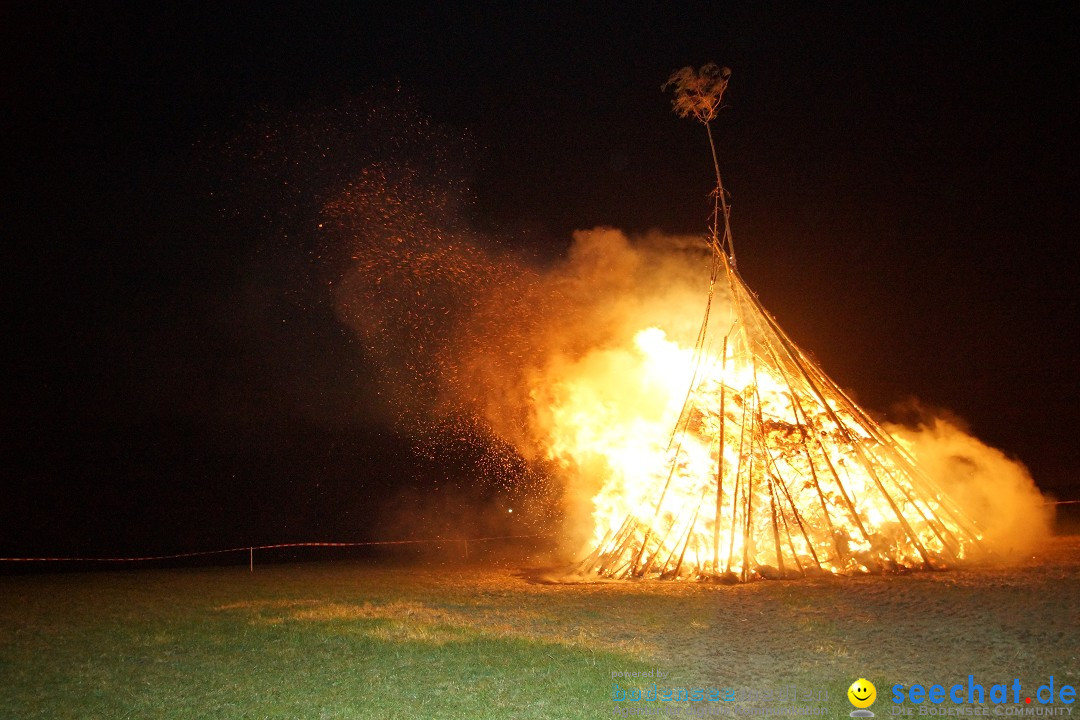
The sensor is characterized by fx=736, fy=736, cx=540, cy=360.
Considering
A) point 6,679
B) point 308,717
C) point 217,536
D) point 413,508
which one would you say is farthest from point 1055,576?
point 217,536

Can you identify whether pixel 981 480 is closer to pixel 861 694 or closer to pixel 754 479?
pixel 754 479

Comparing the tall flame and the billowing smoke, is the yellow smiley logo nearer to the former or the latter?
the tall flame

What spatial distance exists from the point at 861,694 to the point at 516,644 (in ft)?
11.2

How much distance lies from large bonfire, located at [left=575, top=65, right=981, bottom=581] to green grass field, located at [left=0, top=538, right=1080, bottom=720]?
0.82 metres

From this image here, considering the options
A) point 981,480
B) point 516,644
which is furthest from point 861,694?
point 981,480

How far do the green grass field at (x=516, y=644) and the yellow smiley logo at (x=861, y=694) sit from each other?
3.7 inches

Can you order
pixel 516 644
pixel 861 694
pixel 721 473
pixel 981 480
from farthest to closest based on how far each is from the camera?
1. pixel 981 480
2. pixel 721 473
3. pixel 516 644
4. pixel 861 694

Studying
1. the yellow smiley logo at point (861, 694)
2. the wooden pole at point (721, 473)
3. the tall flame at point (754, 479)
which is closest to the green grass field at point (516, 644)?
the yellow smiley logo at point (861, 694)

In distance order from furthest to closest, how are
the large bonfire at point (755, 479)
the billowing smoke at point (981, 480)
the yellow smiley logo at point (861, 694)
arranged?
the billowing smoke at point (981, 480), the large bonfire at point (755, 479), the yellow smiley logo at point (861, 694)

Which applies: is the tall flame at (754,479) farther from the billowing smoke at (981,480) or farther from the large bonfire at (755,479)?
the billowing smoke at (981,480)

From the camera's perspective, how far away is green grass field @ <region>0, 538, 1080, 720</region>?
5859 millimetres

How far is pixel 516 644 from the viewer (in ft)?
24.6

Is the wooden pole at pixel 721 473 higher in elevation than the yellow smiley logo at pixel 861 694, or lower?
higher

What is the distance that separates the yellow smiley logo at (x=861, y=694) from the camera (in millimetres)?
5250
